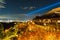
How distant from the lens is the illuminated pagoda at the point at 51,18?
3568 millimetres

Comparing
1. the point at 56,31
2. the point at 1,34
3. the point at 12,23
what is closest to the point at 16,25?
the point at 12,23

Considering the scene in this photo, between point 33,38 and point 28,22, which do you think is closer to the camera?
point 33,38

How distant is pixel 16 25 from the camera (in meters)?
3.70

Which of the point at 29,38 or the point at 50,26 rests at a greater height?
the point at 50,26

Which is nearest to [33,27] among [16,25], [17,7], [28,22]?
[28,22]

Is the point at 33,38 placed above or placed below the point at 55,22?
below

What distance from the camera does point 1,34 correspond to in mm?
3703

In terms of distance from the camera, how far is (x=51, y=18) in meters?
3.65

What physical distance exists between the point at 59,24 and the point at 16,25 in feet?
3.39

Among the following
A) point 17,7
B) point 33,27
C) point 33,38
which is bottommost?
point 33,38

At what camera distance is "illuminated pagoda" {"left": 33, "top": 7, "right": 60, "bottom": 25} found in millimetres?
3568

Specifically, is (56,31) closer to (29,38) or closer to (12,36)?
(29,38)

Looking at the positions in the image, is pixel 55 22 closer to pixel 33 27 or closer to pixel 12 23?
pixel 33 27

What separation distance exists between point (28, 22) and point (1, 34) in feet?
2.39
